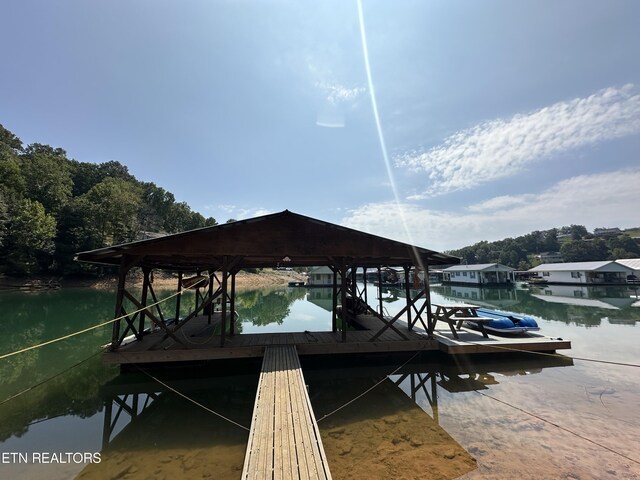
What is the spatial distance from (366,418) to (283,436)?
10.2 feet

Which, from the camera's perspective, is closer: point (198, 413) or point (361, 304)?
point (198, 413)

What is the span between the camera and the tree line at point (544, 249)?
79.9 metres

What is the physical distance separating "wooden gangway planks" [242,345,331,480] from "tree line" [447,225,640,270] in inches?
2675

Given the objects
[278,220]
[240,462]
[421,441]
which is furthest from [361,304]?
[240,462]

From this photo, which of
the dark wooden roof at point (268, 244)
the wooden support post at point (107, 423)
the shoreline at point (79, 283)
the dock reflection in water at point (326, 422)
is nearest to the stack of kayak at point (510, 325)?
the dock reflection in water at point (326, 422)

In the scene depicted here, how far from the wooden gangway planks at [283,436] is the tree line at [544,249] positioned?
67941 millimetres

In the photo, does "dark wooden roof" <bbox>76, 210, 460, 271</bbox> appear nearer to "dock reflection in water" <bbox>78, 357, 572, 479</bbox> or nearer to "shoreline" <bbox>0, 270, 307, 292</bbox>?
"dock reflection in water" <bbox>78, 357, 572, 479</bbox>

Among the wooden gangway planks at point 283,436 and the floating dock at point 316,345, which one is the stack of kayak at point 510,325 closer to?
the floating dock at point 316,345

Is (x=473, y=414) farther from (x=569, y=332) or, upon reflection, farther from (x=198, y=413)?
(x=569, y=332)

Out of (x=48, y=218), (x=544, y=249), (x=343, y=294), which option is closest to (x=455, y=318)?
(x=343, y=294)

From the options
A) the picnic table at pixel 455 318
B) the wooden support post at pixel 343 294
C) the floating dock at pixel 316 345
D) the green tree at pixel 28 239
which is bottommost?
the floating dock at pixel 316 345

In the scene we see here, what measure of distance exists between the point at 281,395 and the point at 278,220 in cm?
516

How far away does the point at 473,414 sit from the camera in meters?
6.91

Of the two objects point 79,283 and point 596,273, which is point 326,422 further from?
point 596,273
